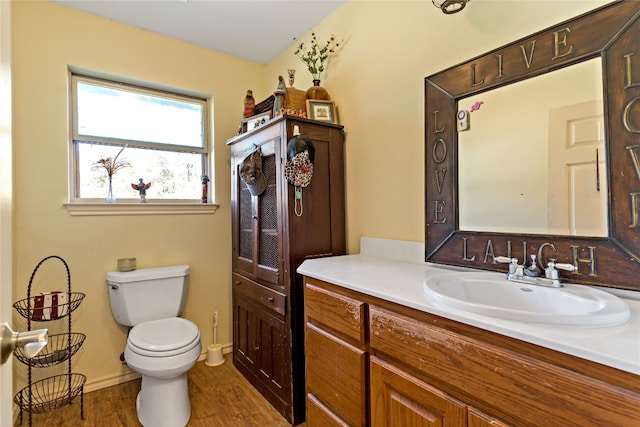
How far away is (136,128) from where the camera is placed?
232 centimetres

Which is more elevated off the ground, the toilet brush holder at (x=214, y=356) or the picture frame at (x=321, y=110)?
the picture frame at (x=321, y=110)

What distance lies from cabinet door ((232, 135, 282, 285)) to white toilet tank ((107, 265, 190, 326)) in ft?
1.42

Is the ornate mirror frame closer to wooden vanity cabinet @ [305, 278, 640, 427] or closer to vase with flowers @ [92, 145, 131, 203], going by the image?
wooden vanity cabinet @ [305, 278, 640, 427]

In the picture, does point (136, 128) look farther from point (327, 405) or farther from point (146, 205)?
point (327, 405)

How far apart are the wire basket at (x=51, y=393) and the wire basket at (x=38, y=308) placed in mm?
392

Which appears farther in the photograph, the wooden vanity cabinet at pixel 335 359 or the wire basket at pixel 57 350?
the wire basket at pixel 57 350

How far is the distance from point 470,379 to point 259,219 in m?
1.49

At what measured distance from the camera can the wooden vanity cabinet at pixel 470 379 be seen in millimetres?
615

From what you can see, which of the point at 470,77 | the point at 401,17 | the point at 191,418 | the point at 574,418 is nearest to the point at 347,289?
the point at 574,418

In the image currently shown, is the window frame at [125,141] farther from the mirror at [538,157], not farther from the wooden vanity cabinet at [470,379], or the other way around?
the mirror at [538,157]

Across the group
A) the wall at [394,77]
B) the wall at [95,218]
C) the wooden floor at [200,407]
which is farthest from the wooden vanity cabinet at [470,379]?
the wall at [95,218]

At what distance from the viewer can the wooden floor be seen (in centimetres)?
174

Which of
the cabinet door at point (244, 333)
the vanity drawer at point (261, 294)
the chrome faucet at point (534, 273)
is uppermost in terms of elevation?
the chrome faucet at point (534, 273)

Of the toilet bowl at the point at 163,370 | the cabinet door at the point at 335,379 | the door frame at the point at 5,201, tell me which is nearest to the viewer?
the door frame at the point at 5,201
